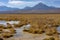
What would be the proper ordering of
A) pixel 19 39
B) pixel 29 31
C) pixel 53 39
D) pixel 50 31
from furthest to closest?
pixel 29 31, pixel 50 31, pixel 19 39, pixel 53 39

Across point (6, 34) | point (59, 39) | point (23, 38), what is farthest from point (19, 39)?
point (59, 39)

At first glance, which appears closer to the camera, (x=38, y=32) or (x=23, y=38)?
(x=23, y=38)

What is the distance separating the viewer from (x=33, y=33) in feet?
41.1

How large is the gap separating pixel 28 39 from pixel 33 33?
208 cm

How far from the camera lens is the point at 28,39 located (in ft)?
34.4

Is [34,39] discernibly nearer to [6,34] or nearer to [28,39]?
[28,39]

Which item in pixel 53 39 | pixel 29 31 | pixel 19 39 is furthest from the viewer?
pixel 29 31

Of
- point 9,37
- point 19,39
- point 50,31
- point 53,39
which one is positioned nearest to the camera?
point 53,39

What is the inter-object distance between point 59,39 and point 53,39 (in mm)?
287

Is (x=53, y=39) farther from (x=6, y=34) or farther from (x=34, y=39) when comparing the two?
(x=6, y=34)

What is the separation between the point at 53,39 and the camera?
9.77m

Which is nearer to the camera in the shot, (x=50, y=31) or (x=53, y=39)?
(x=53, y=39)

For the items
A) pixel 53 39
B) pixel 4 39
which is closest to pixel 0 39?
pixel 4 39

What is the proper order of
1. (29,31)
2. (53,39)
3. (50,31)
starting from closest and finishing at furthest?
1. (53,39)
2. (50,31)
3. (29,31)
